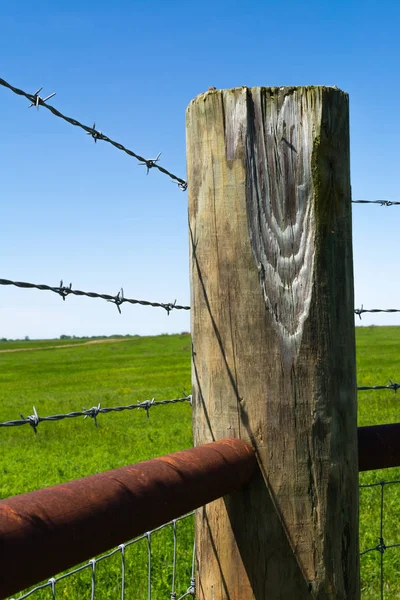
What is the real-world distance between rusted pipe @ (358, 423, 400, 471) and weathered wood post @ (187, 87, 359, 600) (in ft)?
1.04

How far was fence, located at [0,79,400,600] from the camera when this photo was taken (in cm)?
164

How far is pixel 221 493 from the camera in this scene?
1.56 metres

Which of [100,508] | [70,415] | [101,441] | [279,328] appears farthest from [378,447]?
[101,441]

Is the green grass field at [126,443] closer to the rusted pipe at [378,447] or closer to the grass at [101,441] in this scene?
the grass at [101,441]

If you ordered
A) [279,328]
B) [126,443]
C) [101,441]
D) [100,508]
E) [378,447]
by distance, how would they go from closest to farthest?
[100,508] < [279,328] < [378,447] < [126,443] < [101,441]

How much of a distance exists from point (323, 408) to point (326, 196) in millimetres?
526

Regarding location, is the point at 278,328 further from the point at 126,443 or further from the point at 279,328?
the point at 126,443

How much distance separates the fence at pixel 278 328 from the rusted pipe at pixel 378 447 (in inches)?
12.0

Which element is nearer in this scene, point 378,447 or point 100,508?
point 100,508

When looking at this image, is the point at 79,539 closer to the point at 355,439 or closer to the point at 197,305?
the point at 197,305

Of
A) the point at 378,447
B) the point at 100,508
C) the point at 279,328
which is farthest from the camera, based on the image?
the point at 378,447

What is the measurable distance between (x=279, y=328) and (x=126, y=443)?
987 centimetres

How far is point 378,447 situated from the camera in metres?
2.05

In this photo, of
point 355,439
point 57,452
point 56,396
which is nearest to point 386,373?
point 56,396
